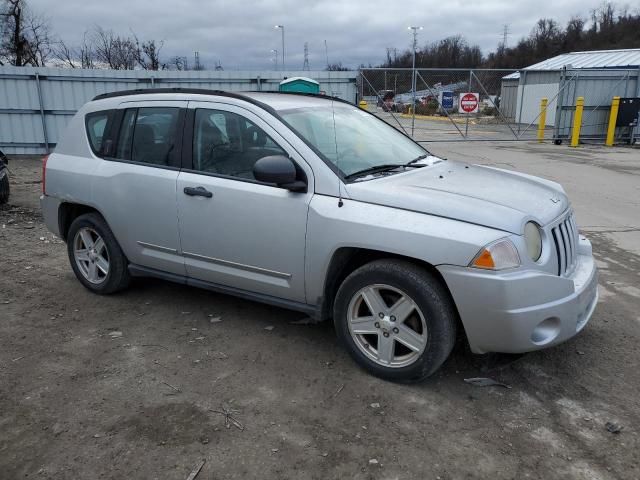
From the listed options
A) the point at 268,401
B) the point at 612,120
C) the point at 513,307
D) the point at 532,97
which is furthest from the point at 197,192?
the point at 532,97

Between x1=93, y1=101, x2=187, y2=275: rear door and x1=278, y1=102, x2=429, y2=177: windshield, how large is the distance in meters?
0.99

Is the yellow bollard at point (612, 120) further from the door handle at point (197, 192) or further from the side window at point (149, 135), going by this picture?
the door handle at point (197, 192)

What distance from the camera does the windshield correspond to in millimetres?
3707

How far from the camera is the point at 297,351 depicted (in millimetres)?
3824

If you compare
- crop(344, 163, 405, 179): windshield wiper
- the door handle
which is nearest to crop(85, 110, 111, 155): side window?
the door handle

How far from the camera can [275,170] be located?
3.36 meters

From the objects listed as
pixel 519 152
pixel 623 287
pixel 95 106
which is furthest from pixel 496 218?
pixel 519 152

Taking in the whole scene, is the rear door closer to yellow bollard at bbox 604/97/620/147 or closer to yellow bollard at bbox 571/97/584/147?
yellow bollard at bbox 571/97/584/147

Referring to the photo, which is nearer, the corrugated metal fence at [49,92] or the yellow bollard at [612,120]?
the corrugated metal fence at [49,92]

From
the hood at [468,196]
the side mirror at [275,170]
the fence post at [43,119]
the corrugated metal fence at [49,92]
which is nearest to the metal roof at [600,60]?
the corrugated metal fence at [49,92]

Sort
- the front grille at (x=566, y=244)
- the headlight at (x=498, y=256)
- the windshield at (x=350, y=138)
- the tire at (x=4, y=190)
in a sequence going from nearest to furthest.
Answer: the headlight at (x=498, y=256), the front grille at (x=566, y=244), the windshield at (x=350, y=138), the tire at (x=4, y=190)

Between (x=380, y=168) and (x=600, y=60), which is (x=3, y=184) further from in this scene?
(x=600, y=60)

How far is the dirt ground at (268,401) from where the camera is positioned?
2676 millimetres

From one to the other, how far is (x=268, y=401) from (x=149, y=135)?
236 cm
